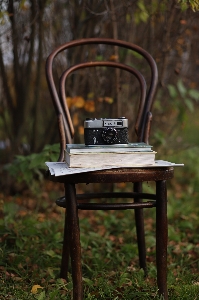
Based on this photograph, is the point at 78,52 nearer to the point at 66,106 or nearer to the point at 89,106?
the point at 89,106

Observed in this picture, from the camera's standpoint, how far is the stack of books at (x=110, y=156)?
1.94m

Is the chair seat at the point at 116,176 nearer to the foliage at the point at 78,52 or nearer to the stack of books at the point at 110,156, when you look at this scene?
the stack of books at the point at 110,156

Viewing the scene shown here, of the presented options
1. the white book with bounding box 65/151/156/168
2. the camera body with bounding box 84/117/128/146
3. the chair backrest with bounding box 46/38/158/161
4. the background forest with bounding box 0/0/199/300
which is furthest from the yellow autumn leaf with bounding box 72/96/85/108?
the white book with bounding box 65/151/156/168

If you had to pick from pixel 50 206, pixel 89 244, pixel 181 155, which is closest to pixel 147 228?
pixel 89 244

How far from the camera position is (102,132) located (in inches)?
80.1

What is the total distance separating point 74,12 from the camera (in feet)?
12.4

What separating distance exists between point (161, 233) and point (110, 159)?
376 mm

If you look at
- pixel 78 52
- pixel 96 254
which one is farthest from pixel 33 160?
pixel 78 52

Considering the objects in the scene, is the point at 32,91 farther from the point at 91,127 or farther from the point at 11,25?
the point at 91,127

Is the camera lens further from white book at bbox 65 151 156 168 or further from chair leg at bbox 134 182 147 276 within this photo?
chair leg at bbox 134 182 147 276

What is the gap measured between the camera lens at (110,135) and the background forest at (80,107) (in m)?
0.73

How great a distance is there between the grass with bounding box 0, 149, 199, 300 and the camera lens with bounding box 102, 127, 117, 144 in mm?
362

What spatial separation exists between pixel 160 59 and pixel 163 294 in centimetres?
232

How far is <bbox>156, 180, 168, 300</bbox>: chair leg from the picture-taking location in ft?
6.62
